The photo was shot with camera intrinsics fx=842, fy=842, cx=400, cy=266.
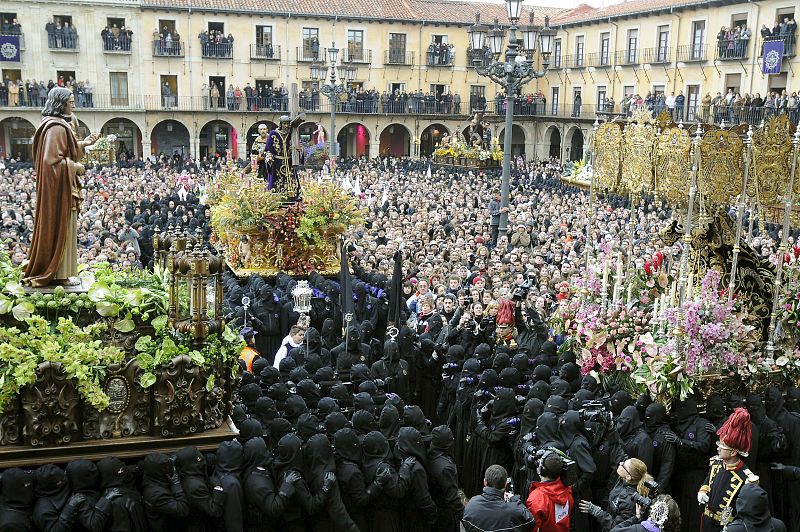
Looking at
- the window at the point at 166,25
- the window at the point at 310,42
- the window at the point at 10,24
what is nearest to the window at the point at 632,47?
the window at the point at 310,42

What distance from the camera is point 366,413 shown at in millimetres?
6957

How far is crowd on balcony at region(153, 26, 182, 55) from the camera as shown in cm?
4141

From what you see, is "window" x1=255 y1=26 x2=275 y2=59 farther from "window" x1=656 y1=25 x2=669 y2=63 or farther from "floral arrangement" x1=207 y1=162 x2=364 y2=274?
"floral arrangement" x1=207 y1=162 x2=364 y2=274

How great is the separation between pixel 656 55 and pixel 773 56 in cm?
814

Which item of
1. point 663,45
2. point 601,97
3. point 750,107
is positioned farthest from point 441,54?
point 750,107

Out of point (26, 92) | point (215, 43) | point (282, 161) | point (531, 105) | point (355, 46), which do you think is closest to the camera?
point (282, 161)

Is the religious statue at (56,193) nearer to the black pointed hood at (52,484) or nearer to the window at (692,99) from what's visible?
the black pointed hood at (52,484)

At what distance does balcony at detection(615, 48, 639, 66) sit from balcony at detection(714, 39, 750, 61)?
6.02m

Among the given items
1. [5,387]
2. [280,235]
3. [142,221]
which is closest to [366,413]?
[5,387]

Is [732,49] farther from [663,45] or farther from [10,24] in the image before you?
[10,24]

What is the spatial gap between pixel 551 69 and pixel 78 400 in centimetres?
4423

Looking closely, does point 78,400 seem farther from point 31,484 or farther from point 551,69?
point 551,69

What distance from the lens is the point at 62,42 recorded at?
3947cm

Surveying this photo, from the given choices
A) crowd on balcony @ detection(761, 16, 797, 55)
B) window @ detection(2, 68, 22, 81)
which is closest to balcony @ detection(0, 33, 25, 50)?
window @ detection(2, 68, 22, 81)
